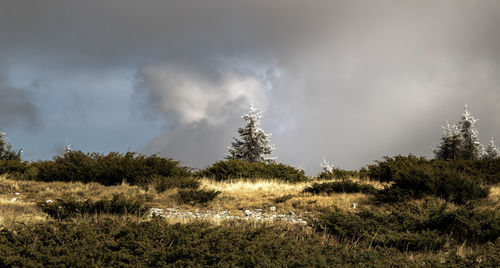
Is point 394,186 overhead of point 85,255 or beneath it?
overhead

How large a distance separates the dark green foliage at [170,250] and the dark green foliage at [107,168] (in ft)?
29.1

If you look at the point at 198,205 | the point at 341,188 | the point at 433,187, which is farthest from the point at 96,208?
the point at 433,187

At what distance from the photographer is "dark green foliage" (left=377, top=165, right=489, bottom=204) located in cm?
1044

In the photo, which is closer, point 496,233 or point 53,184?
point 496,233

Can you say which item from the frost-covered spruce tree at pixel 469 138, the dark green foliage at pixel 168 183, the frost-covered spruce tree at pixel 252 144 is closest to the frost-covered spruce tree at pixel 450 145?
the frost-covered spruce tree at pixel 469 138

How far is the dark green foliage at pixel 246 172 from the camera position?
1716 cm

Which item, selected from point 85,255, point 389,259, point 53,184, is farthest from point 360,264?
point 53,184

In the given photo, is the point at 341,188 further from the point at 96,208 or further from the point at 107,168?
the point at 107,168

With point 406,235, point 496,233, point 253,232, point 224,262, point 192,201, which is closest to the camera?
point 224,262

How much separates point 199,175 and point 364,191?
7.82 meters

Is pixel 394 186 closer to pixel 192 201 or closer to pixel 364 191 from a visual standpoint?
pixel 364 191

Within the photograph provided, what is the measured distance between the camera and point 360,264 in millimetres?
4504

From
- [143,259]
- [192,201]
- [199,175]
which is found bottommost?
[143,259]

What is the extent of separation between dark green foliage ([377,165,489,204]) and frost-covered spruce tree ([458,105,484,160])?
29.8 m
